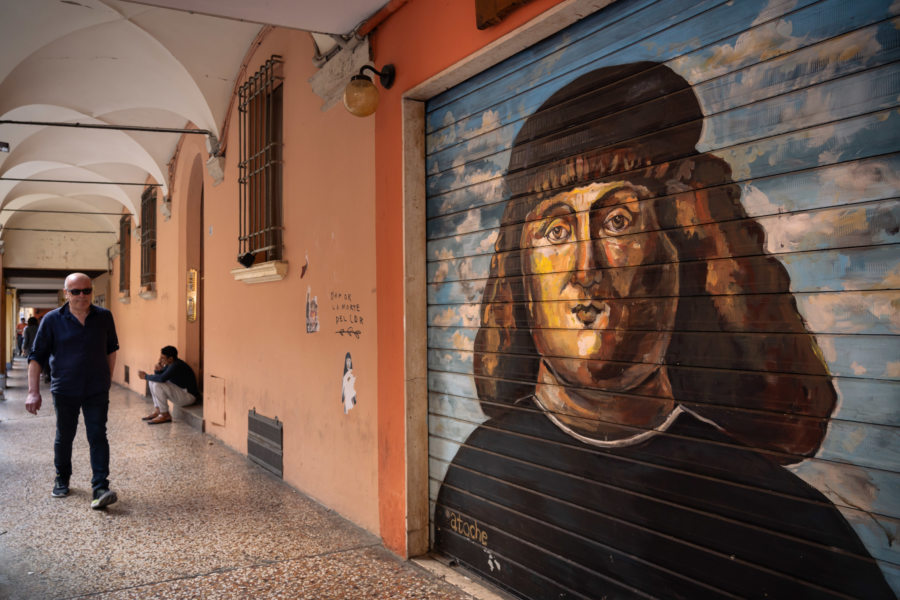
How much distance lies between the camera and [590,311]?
8.65 feet

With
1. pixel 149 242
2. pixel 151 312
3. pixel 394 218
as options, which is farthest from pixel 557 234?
pixel 149 242

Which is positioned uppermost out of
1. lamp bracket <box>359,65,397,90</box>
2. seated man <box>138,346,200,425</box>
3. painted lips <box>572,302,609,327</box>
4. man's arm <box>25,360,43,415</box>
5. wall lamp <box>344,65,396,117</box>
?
lamp bracket <box>359,65,397,90</box>

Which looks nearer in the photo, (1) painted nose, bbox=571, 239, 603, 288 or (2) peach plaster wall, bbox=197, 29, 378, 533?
(1) painted nose, bbox=571, 239, 603, 288

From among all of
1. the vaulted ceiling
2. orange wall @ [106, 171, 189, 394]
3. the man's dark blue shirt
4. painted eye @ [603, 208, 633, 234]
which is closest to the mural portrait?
painted eye @ [603, 208, 633, 234]

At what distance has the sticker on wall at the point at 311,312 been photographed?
4.84 meters

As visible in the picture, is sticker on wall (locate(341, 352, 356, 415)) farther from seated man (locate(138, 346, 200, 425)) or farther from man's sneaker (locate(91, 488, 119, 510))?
seated man (locate(138, 346, 200, 425))

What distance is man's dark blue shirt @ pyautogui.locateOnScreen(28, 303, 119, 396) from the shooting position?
15.7ft

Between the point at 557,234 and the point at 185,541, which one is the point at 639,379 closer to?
the point at 557,234

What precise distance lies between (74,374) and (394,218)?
2.95 metres

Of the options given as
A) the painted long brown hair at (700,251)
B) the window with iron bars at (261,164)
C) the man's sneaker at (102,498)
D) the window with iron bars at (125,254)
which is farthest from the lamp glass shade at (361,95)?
the window with iron bars at (125,254)

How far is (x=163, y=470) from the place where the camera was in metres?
5.80

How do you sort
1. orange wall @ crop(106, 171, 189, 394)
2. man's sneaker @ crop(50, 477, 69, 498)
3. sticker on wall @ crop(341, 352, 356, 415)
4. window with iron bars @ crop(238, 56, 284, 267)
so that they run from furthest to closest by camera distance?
orange wall @ crop(106, 171, 189, 394)
window with iron bars @ crop(238, 56, 284, 267)
man's sneaker @ crop(50, 477, 69, 498)
sticker on wall @ crop(341, 352, 356, 415)

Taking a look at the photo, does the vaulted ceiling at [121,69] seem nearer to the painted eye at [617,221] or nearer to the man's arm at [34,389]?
the painted eye at [617,221]

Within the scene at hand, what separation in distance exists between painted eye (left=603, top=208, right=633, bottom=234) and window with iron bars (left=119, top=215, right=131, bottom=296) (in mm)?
14526
